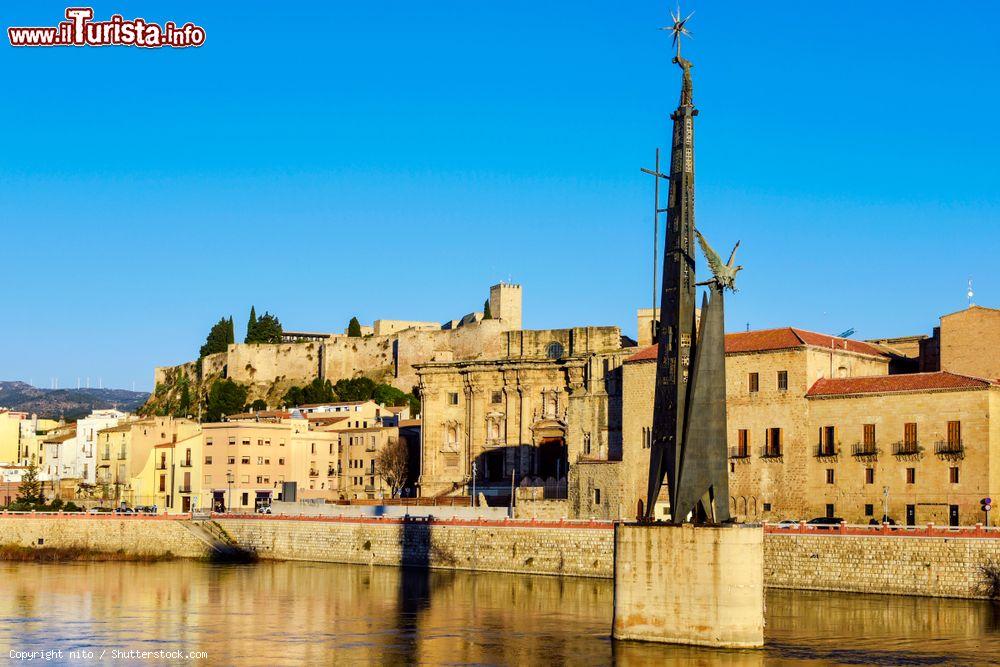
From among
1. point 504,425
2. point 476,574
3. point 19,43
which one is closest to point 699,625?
point 19,43

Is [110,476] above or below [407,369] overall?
below

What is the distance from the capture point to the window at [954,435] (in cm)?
6006

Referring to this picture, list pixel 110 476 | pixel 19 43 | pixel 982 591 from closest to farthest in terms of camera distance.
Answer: pixel 19 43 → pixel 982 591 → pixel 110 476

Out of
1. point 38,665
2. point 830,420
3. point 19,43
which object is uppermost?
point 19,43

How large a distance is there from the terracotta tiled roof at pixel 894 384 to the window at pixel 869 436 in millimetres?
1467

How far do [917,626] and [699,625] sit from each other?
1091 centimetres

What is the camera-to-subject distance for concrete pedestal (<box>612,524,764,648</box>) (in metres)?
36.5

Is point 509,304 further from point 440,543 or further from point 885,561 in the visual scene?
point 885,561

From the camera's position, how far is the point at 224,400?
137000mm

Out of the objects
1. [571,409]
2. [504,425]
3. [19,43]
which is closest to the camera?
[19,43]

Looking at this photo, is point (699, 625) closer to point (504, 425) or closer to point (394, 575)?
point (394, 575)

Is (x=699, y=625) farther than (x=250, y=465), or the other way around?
(x=250, y=465)

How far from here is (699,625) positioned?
3666 centimetres

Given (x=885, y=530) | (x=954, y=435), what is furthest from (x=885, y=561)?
(x=954, y=435)
